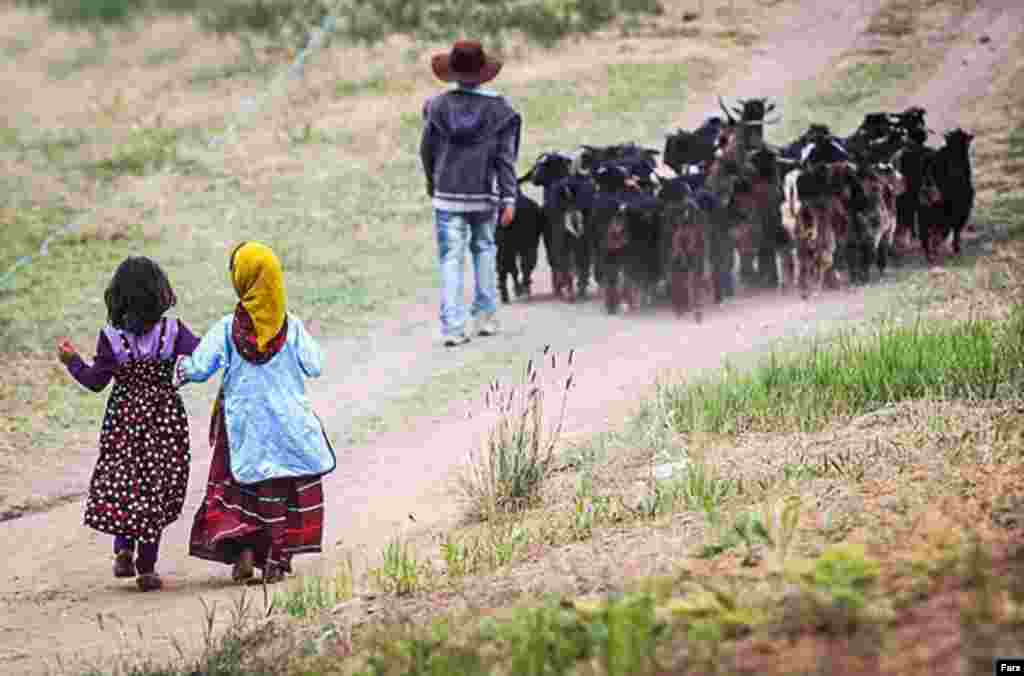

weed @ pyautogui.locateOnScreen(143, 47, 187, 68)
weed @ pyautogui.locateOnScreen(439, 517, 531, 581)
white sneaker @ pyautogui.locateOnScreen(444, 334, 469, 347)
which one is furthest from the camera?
weed @ pyautogui.locateOnScreen(143, 47, 187, 68)

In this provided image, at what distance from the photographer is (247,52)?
26156 mm

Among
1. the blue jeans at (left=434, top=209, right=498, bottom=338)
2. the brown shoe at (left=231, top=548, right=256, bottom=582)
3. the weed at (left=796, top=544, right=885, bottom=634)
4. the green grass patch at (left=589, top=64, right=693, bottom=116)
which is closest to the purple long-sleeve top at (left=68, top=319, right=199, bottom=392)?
the brown shoe at (left=231, top=548, right=256, bottom=582)

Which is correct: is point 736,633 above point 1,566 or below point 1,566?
above

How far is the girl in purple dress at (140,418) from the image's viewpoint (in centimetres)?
Answer: 820

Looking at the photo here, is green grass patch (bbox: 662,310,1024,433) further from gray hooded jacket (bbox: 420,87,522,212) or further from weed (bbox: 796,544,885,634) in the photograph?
weed (bbox: 796,544,885,634)

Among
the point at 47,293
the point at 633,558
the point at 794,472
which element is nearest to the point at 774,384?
the point at 794,472

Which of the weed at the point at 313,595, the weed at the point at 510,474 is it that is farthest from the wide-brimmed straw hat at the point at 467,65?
the weed at the point at 313,595

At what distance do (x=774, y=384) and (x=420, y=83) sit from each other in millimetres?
13825

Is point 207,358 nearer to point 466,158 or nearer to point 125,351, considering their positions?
point 125,351

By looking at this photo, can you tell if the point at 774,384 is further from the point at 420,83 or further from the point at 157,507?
the point at 420,83

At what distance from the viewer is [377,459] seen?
10359 millimetres

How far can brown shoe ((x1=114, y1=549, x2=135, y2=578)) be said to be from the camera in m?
8.43

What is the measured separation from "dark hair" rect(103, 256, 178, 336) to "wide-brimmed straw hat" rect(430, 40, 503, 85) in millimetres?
4655

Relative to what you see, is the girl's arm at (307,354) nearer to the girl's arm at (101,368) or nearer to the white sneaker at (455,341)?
the girl's arm at (101,368)
